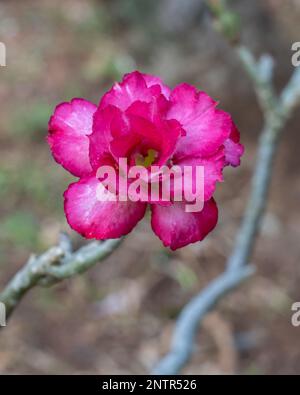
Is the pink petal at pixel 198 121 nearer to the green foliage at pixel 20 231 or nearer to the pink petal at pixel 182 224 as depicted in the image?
the pink petal at pixel 182 224

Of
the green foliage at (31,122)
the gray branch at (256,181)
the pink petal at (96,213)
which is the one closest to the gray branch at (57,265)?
the pink petal at (96,213)

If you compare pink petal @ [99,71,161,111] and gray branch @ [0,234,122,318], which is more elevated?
pink petal @ [99,71,161,111]

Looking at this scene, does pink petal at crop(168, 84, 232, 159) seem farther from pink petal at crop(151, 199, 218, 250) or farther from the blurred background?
the blurred background

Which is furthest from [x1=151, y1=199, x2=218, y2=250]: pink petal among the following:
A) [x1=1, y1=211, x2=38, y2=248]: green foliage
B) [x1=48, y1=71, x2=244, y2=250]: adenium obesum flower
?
[x1=1, y1=211, x2=38, y2=248]: green foliage

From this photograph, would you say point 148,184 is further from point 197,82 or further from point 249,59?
point 197,82
